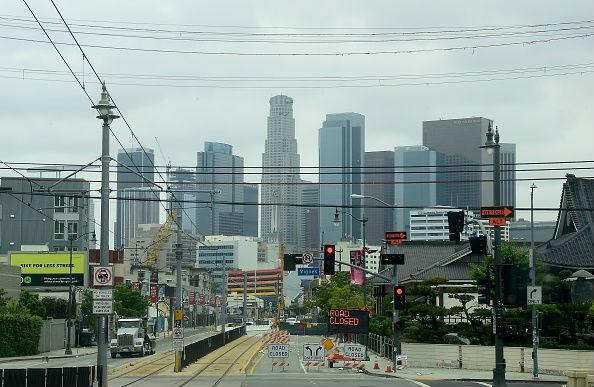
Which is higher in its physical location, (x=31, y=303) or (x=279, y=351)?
(x=31, y=303)

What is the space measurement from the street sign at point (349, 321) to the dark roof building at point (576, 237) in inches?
595

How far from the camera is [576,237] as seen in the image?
6969 cm

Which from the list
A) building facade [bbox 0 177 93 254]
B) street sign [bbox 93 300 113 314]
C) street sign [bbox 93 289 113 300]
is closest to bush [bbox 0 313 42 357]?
street sign [bbox 93 289 113 300]

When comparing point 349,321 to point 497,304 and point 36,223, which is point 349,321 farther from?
point 36,223

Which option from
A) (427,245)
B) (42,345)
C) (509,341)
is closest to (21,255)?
(42,345)

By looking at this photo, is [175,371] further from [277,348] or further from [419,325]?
[419,325]

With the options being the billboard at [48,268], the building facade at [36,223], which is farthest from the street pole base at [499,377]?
the building facade at [36,223]

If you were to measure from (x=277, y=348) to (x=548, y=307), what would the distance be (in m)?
15.3

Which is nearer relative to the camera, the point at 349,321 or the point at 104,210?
the point at 104,210

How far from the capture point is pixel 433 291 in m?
59.9

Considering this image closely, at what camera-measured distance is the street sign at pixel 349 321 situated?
59531 millimetres

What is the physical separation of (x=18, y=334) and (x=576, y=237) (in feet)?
140

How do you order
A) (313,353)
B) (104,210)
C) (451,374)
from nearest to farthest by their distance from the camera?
1. (104,210)
2. (451,374)
3. (313,353)

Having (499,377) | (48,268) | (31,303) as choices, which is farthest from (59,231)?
(499,377)
